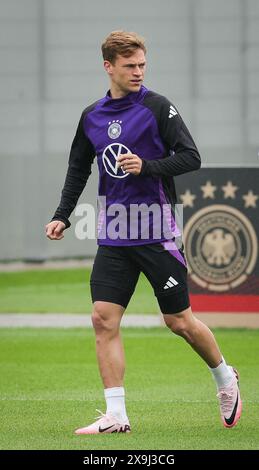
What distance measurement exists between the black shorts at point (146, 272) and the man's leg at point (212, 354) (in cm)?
7

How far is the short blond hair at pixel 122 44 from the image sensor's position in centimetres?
720

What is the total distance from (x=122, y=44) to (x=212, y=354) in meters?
1.82

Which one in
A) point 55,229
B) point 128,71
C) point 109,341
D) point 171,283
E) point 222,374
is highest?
point 128,71

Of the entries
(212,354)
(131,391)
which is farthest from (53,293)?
(212,354)

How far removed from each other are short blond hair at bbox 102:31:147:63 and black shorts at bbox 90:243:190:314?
1079 millimetres

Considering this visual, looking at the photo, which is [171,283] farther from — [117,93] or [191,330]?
[117,93]

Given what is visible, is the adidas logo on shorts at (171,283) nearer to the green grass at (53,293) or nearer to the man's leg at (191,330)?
the man's leg at (191,330)

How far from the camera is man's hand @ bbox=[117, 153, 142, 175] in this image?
6.96m

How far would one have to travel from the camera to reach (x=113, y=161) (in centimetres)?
719

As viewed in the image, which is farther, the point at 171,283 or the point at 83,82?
the point at 83,82

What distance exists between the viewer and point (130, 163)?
274 inches

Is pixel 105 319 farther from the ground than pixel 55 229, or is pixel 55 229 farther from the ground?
pixel 55 229

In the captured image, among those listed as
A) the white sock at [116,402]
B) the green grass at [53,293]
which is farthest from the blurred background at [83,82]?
the white sock at [116,402]
